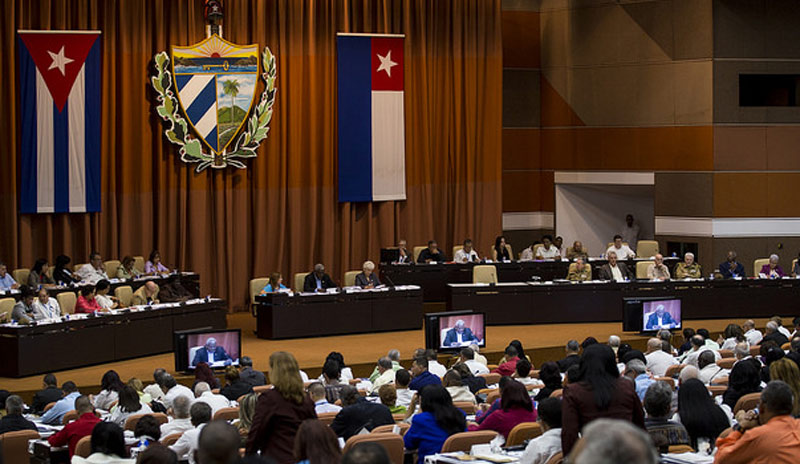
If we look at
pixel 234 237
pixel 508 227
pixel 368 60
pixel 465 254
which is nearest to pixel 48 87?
pixel 234 237

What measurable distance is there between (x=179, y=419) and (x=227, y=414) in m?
0.51

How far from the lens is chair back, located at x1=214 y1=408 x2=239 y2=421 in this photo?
887 cm

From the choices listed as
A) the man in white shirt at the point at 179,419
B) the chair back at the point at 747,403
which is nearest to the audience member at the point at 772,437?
the chair back at the point at 747,403

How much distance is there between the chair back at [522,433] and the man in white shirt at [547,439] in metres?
0.90

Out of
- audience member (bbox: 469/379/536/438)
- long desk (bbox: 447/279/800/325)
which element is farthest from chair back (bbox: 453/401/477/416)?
long desk (bbox: 447/279/800/325)

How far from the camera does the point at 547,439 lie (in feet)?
20.7

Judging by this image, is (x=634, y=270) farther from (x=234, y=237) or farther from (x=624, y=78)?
(x=234, y=237)

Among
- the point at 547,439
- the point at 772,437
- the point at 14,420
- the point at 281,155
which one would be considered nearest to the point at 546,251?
the point at 281,155

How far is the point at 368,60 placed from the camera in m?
20.6

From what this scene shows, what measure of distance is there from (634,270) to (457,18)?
238 inches

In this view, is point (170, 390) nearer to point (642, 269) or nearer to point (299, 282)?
point (299, 282)

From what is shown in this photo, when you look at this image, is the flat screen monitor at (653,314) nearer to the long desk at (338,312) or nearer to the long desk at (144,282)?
the long desk at (338,312)

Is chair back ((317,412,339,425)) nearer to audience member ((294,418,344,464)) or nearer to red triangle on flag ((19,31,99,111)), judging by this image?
audience member ((294,418,344,464))

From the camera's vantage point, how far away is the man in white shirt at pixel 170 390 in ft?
32.1
